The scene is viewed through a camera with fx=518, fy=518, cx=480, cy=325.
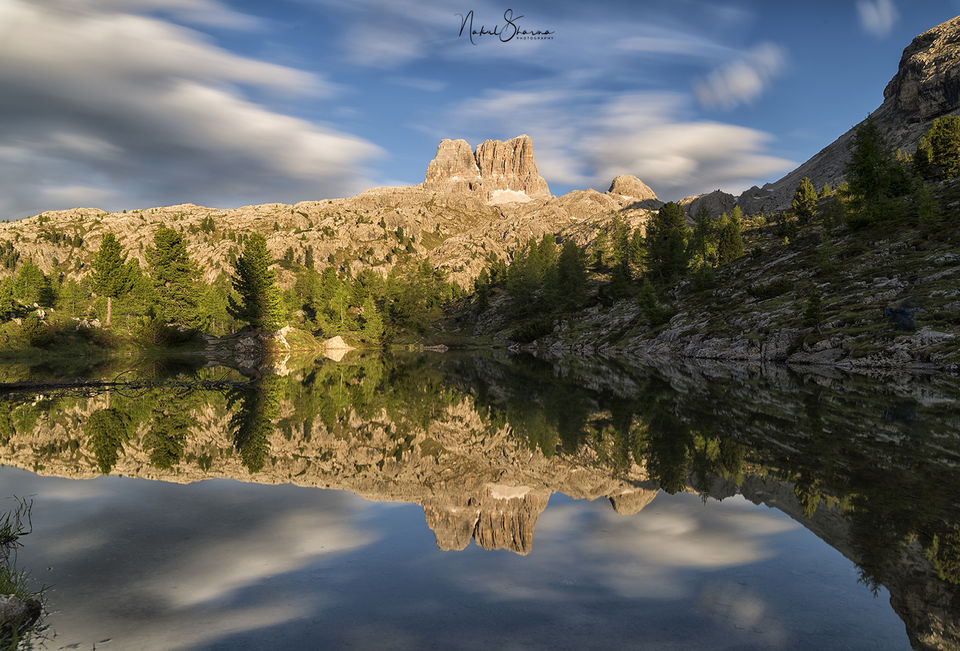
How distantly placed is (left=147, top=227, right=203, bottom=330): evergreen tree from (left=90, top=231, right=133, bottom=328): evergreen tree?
4.39 metres

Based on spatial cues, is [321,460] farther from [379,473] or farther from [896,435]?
[896,435]

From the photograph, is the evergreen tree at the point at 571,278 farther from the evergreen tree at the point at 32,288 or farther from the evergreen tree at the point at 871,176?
the evergreen tree at the point at 32,288

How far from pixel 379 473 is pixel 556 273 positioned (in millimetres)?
125779

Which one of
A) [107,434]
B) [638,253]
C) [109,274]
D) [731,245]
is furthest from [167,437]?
[638,253]

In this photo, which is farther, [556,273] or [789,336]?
[556,273]

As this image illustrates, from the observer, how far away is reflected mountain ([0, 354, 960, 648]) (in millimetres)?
10773

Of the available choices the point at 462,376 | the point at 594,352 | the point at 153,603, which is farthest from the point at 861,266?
the point at 153,603

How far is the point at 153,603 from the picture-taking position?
794cm

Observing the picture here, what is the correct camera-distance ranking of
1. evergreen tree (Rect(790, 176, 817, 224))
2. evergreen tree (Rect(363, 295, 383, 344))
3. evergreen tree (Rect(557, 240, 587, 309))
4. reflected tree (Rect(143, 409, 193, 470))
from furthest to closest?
evergreen tree (Rect(557, 240, 587, 309)) < evergreen tree (Rect(790, 176, 817, 224)) < evergreen tree (Rect(363, 295, 383, 344)) < reflected tree (Rect(143, 409, 193, 470))

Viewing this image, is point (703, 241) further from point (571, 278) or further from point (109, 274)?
point (109, 274)

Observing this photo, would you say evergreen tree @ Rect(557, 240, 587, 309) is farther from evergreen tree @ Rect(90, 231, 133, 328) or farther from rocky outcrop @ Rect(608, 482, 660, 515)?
rocky outcrop @ Rect(608, 482, 660, 515)

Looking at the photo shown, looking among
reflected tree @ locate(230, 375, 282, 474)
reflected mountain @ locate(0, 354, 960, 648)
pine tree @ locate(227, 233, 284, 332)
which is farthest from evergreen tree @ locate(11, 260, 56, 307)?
reflected tree @ locate(230, 375, 282, 474)

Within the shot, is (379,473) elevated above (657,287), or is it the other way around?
(657,287)

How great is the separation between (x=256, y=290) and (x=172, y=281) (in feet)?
44.9
